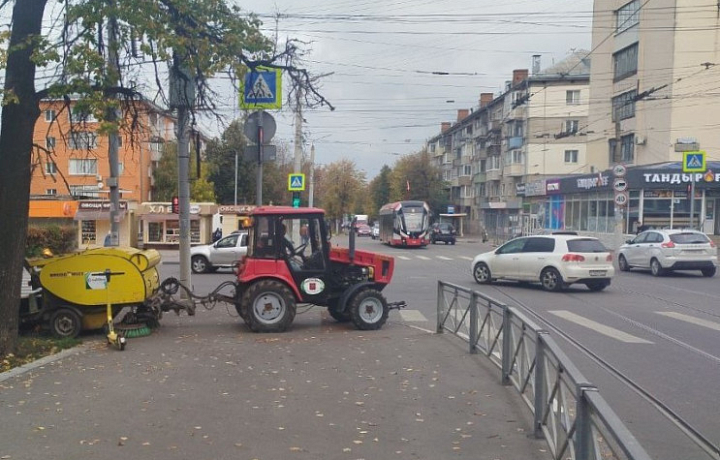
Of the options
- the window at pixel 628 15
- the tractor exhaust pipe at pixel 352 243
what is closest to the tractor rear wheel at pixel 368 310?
the tractor exhaust pipe at pixel 352 243

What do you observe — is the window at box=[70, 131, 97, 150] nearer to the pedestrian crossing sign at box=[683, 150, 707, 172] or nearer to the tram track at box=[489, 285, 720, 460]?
the tram track at box=[489, 285, 720, 460]

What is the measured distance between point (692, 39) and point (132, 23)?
40.3m

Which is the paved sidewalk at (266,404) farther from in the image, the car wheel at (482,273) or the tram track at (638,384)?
the car wheel at (482,273)

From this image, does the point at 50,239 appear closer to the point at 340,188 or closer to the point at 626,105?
the point at 626,105

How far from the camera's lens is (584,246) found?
63.5 ft

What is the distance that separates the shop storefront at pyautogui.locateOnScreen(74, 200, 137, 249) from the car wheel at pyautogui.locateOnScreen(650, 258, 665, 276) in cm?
2769

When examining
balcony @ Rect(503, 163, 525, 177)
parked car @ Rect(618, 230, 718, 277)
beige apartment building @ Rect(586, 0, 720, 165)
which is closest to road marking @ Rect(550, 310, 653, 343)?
parked car @ Rect(618, 230, 718, 277)

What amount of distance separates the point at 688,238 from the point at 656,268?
1.49 meters

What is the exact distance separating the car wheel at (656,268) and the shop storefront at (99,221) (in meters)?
27.7

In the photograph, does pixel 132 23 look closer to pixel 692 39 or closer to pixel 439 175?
pixel 692 39

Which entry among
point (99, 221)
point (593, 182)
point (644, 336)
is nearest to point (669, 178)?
point (593, 182)

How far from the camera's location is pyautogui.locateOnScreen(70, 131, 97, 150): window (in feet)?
36.0

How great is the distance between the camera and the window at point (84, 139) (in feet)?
36.0

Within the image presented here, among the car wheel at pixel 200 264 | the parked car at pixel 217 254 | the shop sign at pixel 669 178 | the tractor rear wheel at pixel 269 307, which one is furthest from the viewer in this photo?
the shop sign at pixel 669 178
